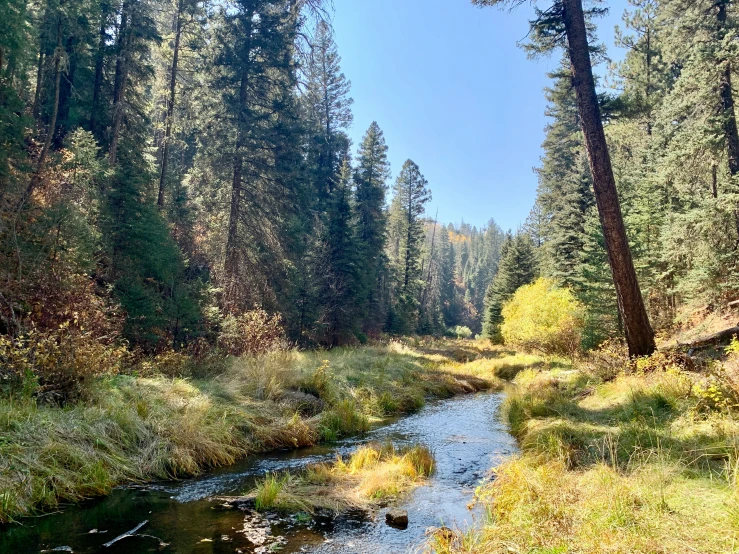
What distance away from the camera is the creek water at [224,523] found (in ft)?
12.4


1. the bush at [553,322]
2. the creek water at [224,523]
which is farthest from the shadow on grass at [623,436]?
the bush at [553,322]

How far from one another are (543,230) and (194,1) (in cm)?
2798

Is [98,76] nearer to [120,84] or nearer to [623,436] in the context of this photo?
[120,84]

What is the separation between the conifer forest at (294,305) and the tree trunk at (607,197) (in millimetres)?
39

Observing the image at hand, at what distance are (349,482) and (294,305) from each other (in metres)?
15.5

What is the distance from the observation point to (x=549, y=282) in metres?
25.5

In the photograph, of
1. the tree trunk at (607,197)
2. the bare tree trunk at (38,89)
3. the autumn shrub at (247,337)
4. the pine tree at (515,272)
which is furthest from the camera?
the pine tree at (515,272)

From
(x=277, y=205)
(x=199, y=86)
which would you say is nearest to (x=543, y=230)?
(x=277, y=205)

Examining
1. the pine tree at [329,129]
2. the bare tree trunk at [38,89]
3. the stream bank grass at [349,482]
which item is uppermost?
the pine tree at [329,129]

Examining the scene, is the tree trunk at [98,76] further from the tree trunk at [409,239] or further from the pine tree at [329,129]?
the tree trunk at [409,239]

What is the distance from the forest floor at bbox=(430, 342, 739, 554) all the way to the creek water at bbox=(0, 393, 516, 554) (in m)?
0.60

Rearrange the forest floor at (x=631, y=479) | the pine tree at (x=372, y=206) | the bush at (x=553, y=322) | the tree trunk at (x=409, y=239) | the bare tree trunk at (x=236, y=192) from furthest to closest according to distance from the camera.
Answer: the tree trunk at (x=409, y=239) < the pine tree at (x=372, y=206) < the bush at (x=553, y=322) < the bare tree trunk at (x=236, y=192) < the forest floor at (x=631, y=479)

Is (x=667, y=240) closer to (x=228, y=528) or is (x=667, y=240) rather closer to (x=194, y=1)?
(x=228, y=528)

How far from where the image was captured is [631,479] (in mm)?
3654
